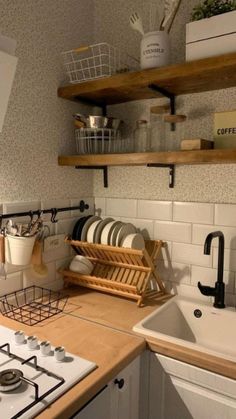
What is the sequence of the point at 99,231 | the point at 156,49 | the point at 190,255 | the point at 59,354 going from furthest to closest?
the point at 99,231, the point at 190,255, the point at 156,49, the point at 59,354

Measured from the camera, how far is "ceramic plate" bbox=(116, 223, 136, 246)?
1452 millimetres

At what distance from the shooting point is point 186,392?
1.00 meters

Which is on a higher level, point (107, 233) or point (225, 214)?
point (225, 214)

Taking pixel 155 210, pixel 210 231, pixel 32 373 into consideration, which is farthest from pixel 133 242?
pixel 32 373

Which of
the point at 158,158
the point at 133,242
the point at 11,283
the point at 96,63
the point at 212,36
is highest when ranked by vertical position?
the point at 96,63

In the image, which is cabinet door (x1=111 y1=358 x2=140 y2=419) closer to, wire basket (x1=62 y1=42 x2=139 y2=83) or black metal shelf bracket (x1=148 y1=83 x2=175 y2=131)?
black metal shelf bracket (x1=148 y1=83 x2=175 y2=131)

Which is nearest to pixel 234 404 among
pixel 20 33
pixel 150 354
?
pixel 150 354

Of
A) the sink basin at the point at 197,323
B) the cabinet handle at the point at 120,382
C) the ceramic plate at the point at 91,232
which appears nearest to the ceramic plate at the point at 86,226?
the ceramic plate at the point at 91,232

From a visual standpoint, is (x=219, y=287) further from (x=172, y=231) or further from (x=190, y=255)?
(x=172, y=231)

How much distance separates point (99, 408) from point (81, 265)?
0.69m

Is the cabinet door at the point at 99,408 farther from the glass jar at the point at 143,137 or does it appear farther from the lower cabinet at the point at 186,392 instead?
the glass jar at the point at 143,137

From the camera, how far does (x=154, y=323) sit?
1202 mm

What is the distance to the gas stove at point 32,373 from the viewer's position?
728 millimetres

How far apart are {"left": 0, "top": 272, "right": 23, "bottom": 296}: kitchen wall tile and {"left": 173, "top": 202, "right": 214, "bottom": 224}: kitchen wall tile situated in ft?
2.39
